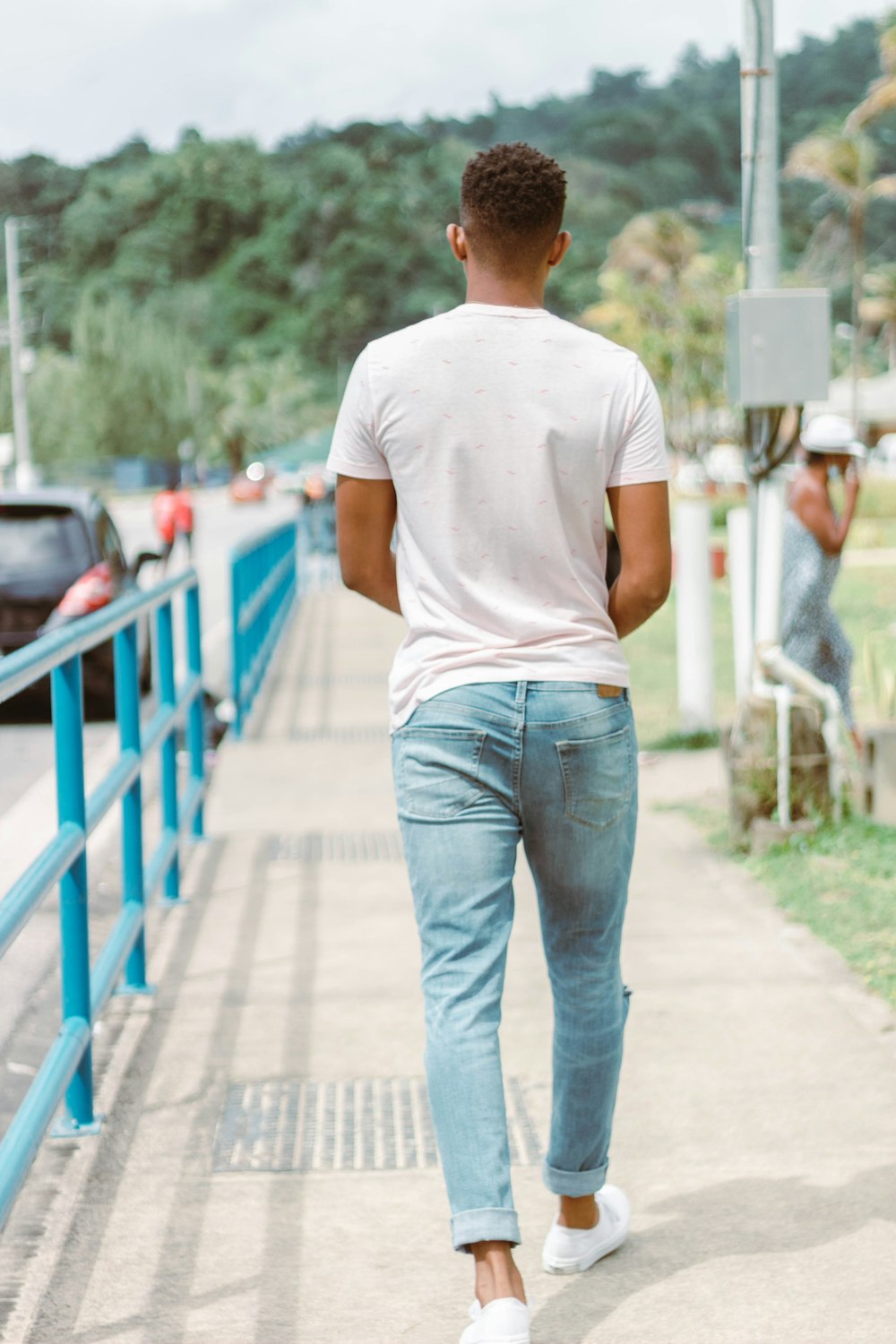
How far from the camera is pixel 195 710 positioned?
284 inches

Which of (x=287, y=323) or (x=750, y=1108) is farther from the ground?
(x=287, y=323)

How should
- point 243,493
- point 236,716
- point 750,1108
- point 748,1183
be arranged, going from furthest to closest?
point 243,493
point 236,716
point 750,1108
point 748,1183

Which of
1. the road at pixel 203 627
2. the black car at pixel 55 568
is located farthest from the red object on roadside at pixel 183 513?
the black car at pixel 55 568

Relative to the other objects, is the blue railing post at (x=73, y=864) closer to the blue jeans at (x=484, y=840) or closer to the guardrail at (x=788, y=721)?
the blue jeans at (x=484, y=840)

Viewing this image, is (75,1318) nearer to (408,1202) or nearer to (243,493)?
(408,1202)

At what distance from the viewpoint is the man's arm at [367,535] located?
9.33ft

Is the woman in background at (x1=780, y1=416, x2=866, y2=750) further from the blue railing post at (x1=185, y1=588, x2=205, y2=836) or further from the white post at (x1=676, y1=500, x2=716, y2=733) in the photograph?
the blue railing post at (x1=185, y1=588, x2=205, y2=836)

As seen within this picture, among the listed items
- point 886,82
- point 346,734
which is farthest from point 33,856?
point 886,82

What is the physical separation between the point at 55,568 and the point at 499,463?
8188 mm

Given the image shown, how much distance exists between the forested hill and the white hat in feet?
400

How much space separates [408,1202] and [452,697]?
1.28m

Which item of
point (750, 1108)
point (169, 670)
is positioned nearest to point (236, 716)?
point (169, 670)

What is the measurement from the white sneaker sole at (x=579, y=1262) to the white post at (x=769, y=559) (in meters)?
3.81

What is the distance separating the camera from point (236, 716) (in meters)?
10.0
